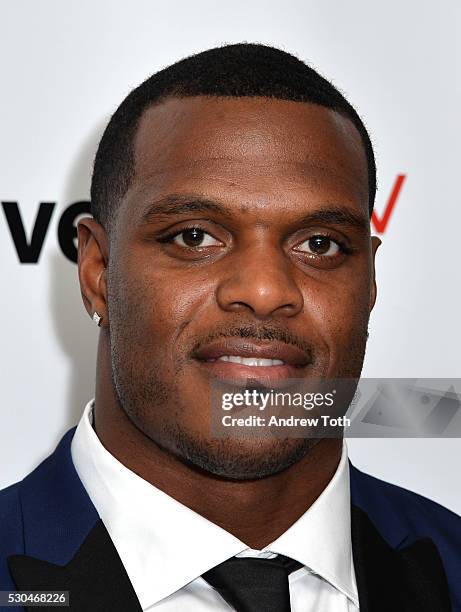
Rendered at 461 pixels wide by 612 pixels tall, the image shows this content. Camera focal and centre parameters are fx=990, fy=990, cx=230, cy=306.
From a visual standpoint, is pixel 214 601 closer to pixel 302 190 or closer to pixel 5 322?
pixel 302 190

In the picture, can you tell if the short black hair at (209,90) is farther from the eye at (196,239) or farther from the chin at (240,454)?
the chin at (240,454)

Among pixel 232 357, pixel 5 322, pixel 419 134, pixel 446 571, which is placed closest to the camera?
pixel 232 357

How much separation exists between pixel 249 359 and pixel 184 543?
11.0 inches

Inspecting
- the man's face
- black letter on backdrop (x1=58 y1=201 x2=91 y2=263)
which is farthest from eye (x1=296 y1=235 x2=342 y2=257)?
black letter on backdrop (x1=58 y1=201 x2=91 y2=263)

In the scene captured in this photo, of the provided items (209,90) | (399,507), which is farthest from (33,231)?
(399,507)

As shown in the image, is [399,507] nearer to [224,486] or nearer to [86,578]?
[224,486]

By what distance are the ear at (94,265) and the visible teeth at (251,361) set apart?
27 centimetres

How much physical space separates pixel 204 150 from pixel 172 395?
349 millimetres

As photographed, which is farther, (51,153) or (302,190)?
(51,153)

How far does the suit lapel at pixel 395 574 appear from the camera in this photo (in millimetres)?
1465

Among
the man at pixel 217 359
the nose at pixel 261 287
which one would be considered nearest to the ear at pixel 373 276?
the man at pixel 217 359

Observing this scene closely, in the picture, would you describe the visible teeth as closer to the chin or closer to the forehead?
the chin

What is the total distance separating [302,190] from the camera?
1.39 metres

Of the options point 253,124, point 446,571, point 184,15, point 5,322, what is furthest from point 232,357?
point 184,15
